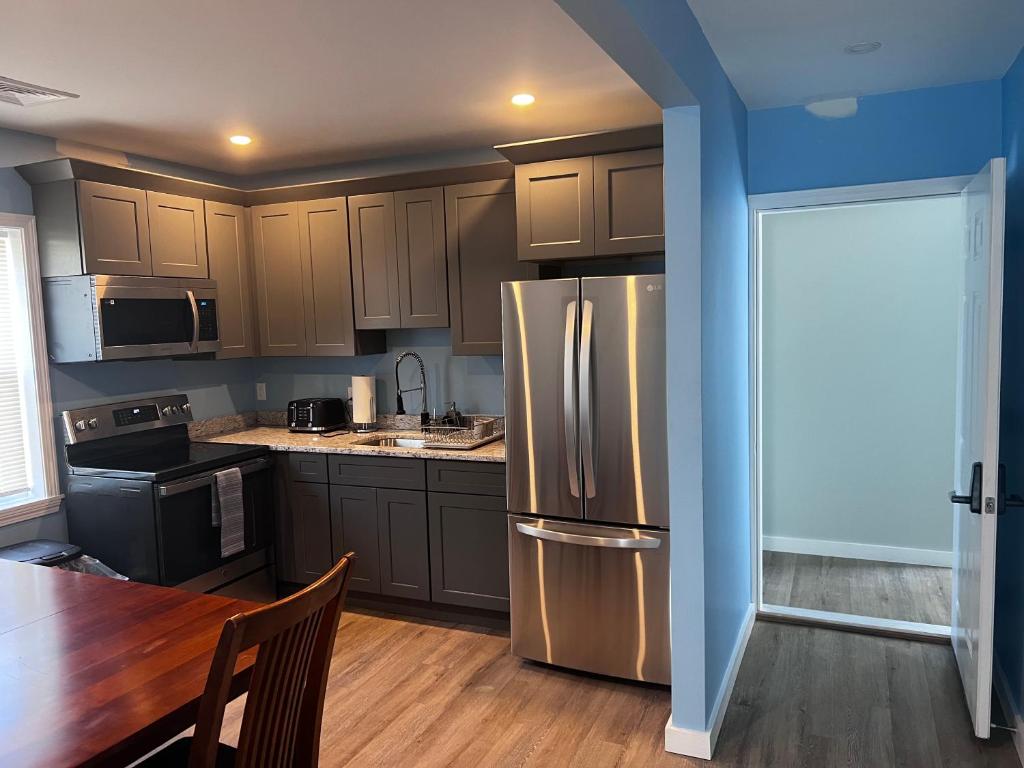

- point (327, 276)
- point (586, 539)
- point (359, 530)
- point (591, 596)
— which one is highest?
point (327, 276)

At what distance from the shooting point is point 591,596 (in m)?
3.20

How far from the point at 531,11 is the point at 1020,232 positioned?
1913 mm

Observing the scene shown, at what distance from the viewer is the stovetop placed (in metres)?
3.62

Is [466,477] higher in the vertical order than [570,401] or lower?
lower

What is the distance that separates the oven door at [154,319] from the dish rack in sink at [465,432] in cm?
130

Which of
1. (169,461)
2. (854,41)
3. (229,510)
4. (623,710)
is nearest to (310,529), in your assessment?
(229,510)

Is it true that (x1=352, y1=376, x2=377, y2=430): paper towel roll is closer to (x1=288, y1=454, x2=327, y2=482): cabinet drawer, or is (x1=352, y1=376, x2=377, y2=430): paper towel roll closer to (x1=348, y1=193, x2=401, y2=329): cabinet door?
(x1=348, y1=193, x2=401, y2=329): cabinet door

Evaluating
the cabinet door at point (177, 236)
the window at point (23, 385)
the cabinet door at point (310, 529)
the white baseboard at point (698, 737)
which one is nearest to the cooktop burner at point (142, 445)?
the window at point (23, 385)

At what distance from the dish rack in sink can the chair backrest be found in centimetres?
216

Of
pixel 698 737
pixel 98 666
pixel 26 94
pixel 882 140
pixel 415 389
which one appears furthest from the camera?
pixel 415 389

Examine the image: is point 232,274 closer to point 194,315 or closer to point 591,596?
point 194,315

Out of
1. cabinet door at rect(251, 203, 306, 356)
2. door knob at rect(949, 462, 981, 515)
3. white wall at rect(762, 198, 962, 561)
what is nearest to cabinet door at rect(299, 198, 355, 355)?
cabinet door at rect(251, 203, 306, 356)

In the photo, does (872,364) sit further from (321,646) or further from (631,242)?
(321,646)

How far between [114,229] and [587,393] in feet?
7.89
